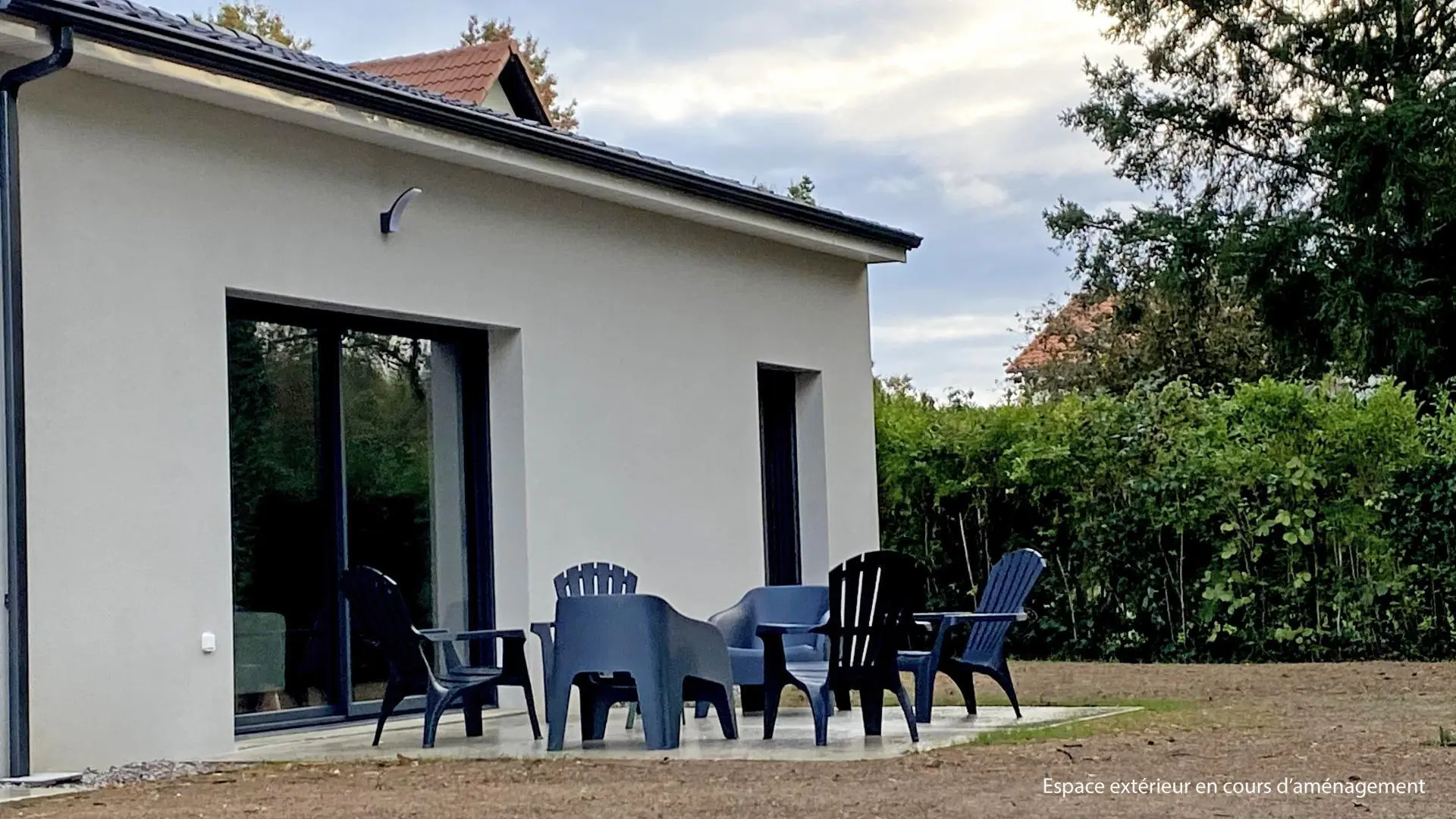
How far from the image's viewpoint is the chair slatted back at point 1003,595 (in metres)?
9.50

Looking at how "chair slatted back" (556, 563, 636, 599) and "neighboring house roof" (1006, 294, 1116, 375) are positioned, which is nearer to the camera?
"chair slatted back" (556, 563, 636, 599)

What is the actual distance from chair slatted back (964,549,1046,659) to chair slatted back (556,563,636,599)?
6.62ft

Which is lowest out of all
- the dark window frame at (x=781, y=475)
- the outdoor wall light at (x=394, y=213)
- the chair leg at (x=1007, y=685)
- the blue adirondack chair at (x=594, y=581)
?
the chair leg at (x=1007, y=685)

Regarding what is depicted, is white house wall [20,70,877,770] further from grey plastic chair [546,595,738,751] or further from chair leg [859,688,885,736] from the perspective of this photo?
chair leg [859,688,885,736]

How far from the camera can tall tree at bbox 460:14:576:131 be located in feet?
124

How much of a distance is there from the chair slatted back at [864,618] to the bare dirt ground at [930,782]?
0.59 m

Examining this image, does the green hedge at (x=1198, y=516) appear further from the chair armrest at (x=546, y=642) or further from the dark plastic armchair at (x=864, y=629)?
the chair armrest at (x=546, y=642)

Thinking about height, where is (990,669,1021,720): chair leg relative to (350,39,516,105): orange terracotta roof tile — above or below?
below

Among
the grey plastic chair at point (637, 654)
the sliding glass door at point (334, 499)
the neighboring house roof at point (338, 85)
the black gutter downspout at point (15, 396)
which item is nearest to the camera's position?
the black gutter downspout at point (15, 396)

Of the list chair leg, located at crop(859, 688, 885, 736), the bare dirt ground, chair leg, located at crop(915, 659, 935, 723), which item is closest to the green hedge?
the bare dirt ground

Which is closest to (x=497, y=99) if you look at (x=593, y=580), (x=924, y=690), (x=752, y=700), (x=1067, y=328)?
(x=593, y=580)

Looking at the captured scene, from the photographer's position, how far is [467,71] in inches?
732

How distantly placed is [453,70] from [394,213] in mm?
9239

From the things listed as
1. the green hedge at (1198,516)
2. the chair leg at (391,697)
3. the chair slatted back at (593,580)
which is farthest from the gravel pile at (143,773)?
the green hedge at (1198,516)
